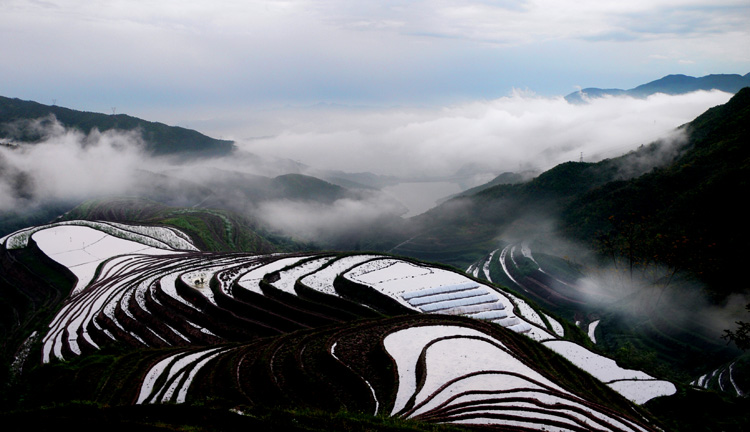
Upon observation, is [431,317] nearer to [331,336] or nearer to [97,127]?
[331,336]

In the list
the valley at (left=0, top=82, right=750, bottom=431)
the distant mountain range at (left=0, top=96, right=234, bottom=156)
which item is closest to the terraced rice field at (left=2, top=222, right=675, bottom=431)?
the valley at (left=0, top=82, right=750, bottom=431)

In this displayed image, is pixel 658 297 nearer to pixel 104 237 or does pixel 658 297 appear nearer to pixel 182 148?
pixel 104 237

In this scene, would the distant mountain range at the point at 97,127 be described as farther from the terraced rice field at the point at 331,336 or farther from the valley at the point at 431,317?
the terraced rice field at the point at 331,336

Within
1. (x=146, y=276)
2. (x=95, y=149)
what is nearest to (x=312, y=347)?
(x=146, y=276)

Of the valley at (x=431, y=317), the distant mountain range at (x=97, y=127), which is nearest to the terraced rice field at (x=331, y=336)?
the valley at (x=431, y=317)

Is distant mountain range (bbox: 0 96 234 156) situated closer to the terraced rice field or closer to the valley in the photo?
the valley

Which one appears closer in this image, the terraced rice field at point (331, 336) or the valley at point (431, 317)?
the terraced rice field at point (331, 336)

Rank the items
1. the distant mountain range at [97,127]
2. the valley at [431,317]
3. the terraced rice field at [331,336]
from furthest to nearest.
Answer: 1. the distant mountain range at [97,127]
2. the valley at [431,317]
3. the terraced rice field at [331,336]

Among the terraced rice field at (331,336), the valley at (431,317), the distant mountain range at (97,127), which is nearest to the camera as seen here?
the terraced rice field at (331,336)
